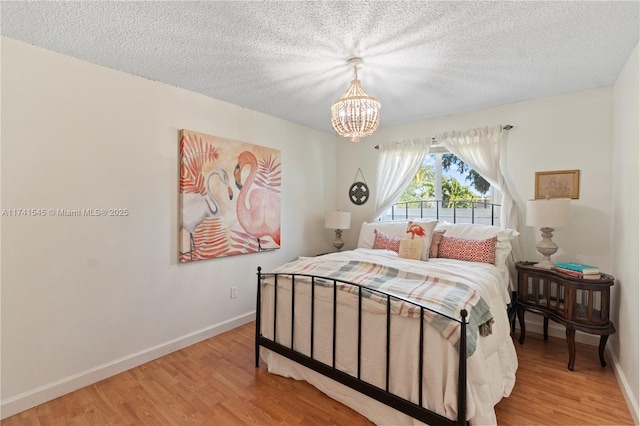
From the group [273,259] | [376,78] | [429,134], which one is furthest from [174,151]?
[429,134]

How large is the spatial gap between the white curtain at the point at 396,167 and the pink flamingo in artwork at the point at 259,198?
1.42m

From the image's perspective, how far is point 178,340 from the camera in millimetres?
2740

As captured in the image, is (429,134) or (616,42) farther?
(429,134)

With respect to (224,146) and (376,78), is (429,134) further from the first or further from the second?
(224,146)

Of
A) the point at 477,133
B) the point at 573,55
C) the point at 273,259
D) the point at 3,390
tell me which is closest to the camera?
the point at 3,390

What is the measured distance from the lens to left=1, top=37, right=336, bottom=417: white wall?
76.0 inches

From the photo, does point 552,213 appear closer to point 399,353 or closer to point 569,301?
point 569,301

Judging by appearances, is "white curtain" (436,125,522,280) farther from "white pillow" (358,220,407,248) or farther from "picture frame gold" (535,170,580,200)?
"white pillow" (358,220,407,248)

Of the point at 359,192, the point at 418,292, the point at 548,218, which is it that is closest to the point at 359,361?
the point at 418,292

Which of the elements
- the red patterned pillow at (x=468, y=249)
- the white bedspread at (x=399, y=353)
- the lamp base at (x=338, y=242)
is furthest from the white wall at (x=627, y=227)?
the lamp base at (x=338, y=242)

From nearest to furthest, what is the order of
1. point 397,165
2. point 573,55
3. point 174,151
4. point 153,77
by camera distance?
point 573,55
point 153,77
point 174,151
point 397,165

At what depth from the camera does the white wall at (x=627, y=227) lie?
1.92m

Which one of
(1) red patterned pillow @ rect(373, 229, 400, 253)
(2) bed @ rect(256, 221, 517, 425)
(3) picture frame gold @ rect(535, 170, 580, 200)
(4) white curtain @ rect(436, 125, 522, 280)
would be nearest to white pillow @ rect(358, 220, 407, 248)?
(1) red patterned pillow @ rect(373, 229, 400, 253)

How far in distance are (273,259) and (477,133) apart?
9.09 ft
